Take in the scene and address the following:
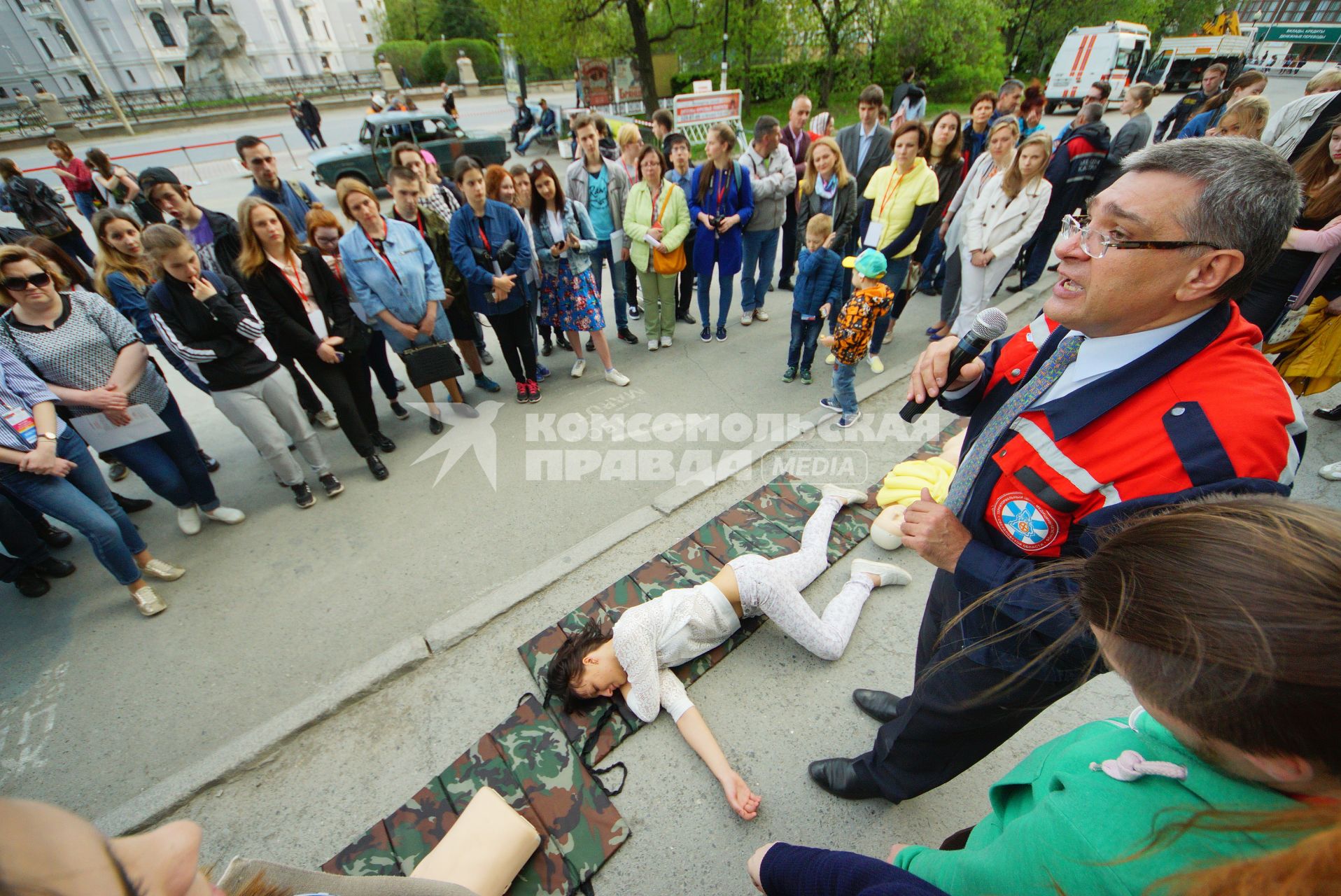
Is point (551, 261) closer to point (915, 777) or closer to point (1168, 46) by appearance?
point (915, 777)

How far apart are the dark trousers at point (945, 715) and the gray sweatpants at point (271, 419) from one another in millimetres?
4267

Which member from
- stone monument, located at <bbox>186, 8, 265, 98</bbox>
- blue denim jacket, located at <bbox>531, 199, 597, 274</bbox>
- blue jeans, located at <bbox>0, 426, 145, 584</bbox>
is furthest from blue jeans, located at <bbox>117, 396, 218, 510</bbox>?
stone monument, located at <bbox>186, 8, 265, 98</bbox>

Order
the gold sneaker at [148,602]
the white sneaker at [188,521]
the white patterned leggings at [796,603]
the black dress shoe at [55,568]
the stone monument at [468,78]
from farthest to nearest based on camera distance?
the stone monument at [468,78], the white sneaker at [188,521], the black dress shoe at [55,568], the gold sneaker at [148,602], the white patterned leggings at [796,603]

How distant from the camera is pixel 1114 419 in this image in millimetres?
1366

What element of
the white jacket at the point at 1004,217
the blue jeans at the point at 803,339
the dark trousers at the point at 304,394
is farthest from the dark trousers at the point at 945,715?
the dark trousers at the point at 304,394

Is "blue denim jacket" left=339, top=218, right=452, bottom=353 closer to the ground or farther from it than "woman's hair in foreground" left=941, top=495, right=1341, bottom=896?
closer to the ground

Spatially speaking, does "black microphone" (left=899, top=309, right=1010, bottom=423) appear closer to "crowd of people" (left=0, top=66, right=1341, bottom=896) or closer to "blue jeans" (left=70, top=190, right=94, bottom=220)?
"crowd of people" (left=0, top=66, right=1341, bottom=896)

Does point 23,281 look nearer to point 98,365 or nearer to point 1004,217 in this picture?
point 98,365

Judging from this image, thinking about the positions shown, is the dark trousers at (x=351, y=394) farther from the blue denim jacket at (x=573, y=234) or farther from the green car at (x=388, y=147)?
the green car at (x=388, y=147)

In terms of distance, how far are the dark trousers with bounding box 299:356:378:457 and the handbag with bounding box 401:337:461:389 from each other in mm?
390

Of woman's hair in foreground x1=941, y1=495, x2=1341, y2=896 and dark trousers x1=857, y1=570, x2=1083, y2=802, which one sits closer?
woman's hair in foreground x1=941, y1=495, x2=1341, y2=896

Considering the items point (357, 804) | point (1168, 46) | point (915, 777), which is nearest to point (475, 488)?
point (357, 804)

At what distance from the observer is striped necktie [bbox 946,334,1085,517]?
5.12 feet

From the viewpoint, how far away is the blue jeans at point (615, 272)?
5.83 metres
